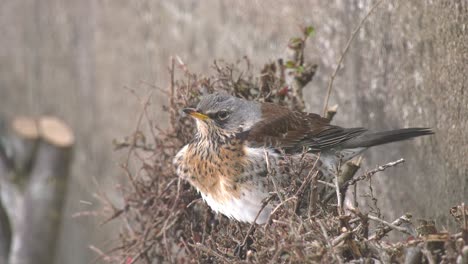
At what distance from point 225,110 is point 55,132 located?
3.47m

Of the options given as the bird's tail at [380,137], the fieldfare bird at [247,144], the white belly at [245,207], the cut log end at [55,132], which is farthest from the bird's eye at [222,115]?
the cut log end at [55,132]

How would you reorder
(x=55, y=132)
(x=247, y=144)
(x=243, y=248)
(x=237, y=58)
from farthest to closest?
(x=55, y=132) < (x=237, y=58) < (x=247, y=144) < (x=243, y=248)

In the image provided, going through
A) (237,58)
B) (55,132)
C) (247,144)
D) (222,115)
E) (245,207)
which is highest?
(55,132)

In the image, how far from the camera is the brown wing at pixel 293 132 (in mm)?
2820

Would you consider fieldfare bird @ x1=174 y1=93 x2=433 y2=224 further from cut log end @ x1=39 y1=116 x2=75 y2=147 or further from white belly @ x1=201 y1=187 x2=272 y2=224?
cut log end @ x1=39 y1=116 x2=75 y2=147

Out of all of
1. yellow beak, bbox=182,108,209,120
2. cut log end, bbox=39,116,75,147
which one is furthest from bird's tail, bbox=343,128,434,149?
cut log end, bbox=39,116,75,147

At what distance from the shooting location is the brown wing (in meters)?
2.82

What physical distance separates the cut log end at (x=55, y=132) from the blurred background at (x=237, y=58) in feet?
0.21

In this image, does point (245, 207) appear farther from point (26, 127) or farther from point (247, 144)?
point (26, 127)

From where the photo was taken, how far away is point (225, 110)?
285 cm

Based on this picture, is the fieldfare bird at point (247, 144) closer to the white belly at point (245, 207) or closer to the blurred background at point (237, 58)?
the white belly at point (245, 207)

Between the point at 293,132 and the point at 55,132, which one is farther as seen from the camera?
the point at 55,132

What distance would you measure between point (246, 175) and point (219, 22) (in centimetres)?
188

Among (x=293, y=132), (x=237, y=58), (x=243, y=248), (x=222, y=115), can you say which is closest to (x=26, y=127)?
(x=237, y=58)
